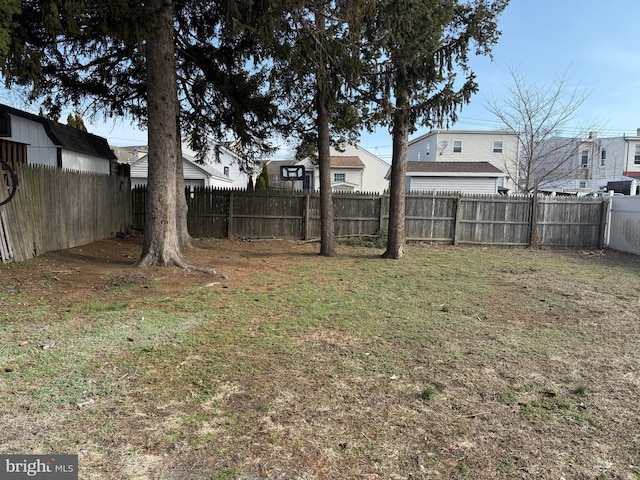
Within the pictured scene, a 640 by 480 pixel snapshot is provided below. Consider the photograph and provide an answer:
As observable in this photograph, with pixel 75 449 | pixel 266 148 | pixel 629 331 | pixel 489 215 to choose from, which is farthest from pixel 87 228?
pixel 489 215

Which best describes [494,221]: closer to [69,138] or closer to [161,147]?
[161,147]

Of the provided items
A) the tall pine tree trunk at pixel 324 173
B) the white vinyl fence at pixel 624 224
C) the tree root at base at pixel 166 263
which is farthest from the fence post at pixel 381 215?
the tree root at base at pixel 166 263

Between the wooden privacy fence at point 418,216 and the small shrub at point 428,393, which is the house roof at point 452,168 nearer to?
the wooden privacy fence at point 418,216

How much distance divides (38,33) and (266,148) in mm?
5743

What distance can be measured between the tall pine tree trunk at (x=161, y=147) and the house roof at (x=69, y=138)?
5484mm

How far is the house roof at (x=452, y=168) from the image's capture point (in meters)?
23.6

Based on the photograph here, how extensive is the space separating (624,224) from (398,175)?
7.86m

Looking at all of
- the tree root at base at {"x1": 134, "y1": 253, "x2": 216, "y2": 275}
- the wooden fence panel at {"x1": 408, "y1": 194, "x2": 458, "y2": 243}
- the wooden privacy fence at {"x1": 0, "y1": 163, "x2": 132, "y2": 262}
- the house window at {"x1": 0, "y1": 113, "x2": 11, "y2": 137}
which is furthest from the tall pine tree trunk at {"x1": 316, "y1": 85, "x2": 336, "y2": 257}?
the house window at {"x1": 0, "y1": 113, "x2": 11, "y2": 137}

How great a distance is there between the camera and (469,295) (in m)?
6.54

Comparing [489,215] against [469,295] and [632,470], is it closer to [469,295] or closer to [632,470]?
[469,295]

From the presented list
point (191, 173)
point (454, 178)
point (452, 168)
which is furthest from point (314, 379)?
point (191, 173)

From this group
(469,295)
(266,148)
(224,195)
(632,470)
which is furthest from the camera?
(224,195)

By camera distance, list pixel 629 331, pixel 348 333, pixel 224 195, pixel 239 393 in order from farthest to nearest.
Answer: pixel 224 195, pixel 629 331, pixel 348 333, pixel 239 393

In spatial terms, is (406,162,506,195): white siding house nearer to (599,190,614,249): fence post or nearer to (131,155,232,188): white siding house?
Answer: (599,190,614,249): fence post
